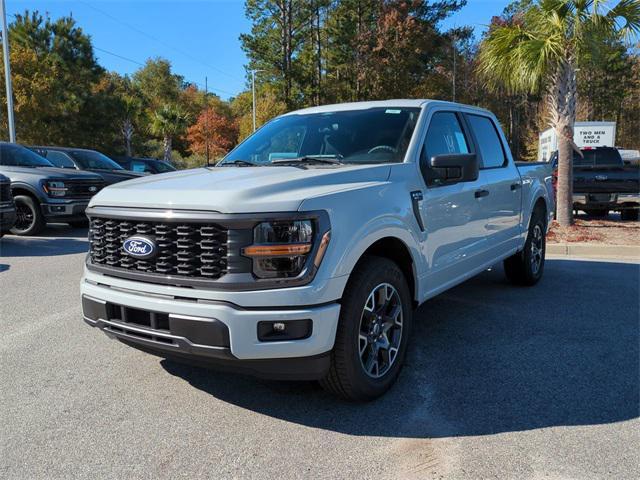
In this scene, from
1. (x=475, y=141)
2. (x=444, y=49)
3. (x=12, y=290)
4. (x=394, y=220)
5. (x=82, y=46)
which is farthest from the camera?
(x=444, y=49)

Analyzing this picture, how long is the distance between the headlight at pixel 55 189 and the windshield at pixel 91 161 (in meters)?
2.73

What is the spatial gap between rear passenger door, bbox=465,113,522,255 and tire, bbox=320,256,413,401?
166 centimetres

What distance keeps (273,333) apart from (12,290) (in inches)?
186

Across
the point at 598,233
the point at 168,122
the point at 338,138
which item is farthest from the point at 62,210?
the point at 168,122

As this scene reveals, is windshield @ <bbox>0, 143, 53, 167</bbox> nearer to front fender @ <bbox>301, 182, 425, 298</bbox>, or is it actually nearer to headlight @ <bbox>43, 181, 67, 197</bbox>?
headlight @ <bbox>43, 181, 67, 197</bbox>

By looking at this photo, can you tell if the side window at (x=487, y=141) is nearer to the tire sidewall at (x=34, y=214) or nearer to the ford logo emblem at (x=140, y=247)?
the ford logo emblem at (x=140, y=247)

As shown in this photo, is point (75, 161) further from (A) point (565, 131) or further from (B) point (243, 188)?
(B) point (243, 188)

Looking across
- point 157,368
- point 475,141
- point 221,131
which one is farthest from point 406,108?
point 221,131

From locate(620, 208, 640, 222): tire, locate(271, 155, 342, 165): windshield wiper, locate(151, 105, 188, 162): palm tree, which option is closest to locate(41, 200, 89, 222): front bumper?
locate(271, 155, 342, 165): windshield wiper

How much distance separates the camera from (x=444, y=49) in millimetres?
43938

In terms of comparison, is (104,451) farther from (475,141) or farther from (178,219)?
(475,141)

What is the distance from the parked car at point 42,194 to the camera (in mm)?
10430

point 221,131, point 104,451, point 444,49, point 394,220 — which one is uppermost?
point 444,49

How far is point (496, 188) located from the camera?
519 cm
